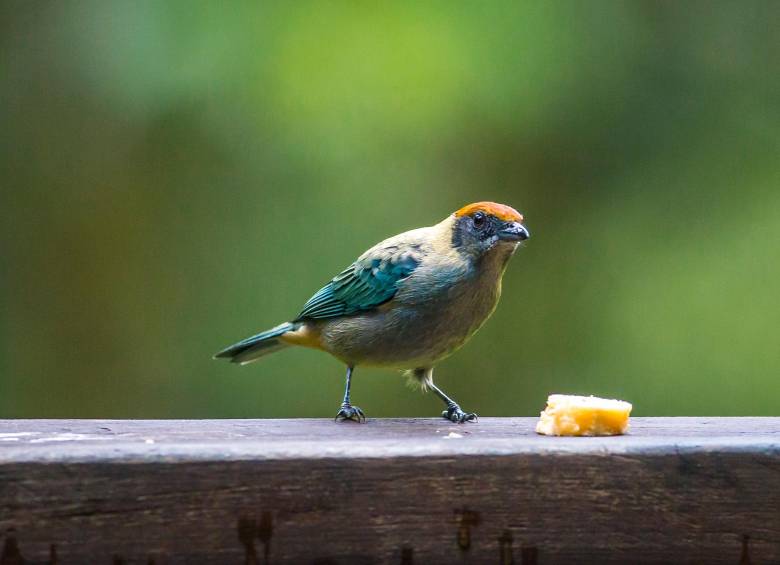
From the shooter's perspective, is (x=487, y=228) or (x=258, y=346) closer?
(x=487, y=228)

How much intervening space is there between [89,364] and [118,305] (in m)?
0.41

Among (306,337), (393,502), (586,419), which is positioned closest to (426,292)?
(306,337)

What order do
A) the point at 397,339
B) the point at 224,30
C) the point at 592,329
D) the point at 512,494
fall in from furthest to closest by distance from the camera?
the point at 592,329 < the point at 224,30 < the point at 397,339 < the point at 512,494

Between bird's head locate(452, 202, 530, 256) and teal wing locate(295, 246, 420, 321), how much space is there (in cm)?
23

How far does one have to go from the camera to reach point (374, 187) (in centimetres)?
706

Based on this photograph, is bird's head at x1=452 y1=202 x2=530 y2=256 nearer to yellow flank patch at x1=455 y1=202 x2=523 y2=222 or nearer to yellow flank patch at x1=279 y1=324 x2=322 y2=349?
yellow flank patch at x1=455 y1=202 x2=523 y2=222

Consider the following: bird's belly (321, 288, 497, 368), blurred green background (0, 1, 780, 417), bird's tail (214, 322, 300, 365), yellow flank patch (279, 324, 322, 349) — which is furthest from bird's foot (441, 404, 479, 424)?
blurred green background (0, 1, 780, 417)

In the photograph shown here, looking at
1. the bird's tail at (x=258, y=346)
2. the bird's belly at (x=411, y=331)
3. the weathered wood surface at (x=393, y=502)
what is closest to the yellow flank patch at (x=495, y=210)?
the bird's belly at (x=411, y=331)

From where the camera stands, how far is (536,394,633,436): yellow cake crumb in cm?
330

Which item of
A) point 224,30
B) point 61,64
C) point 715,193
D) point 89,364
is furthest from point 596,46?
point 89,364

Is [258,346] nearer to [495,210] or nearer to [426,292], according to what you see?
[426,292]

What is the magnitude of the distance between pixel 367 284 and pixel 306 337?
453 millimetres

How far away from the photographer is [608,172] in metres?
7.43

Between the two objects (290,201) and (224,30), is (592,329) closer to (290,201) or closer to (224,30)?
(290,201)
